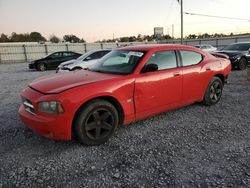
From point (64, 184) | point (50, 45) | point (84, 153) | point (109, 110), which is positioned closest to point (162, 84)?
point (109, 110)

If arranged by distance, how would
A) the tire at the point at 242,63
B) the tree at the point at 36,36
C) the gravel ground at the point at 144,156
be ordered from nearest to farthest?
the gravel ground at the point at 144,156
the tire at the point at 242,63
the tree at the point at 36,36

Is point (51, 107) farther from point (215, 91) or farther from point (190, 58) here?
point (215, 91)

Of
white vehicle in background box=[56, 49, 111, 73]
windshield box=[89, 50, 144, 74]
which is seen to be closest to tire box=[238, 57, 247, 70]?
white vehicle in background box=[56, 49, 111, 73]

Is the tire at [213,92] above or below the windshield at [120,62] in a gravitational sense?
below

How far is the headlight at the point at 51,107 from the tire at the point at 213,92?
3568 mm

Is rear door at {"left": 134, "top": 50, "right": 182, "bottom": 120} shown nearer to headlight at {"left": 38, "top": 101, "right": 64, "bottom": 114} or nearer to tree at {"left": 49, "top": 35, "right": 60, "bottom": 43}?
headlight at {"left": 38, "top": 101, "right": 64, "bottom": 114}

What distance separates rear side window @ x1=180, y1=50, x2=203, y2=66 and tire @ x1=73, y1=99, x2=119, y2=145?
6.67ft

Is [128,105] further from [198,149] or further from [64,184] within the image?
[64,184]

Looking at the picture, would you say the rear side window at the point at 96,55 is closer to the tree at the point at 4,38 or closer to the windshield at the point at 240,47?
the windshield at the point at 240,47

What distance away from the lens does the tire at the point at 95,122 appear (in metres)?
3.56

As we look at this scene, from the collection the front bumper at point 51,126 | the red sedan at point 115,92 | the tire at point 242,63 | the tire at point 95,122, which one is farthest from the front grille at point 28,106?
the tire at point 242,63

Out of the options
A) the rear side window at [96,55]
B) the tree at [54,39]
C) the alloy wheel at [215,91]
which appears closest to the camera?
the alloy wheel at [215,91]

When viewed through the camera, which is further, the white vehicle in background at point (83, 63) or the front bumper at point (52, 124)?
the white vehicle in background at point (83, 63)

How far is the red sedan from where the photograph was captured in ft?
11.3
